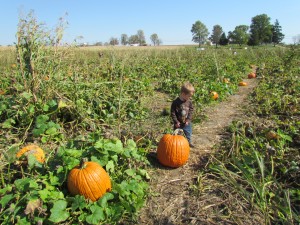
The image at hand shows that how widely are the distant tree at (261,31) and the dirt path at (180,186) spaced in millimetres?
77565

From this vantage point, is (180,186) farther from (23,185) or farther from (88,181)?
(23,185)

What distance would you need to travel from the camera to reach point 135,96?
6625 millimetres

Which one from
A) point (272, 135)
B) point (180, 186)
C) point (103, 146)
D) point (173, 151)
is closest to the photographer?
point (103, 146)

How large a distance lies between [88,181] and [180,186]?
1.10 metres

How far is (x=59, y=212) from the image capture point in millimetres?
2420

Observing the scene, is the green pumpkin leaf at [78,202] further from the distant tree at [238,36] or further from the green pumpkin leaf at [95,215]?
the distant tree at [238,36]

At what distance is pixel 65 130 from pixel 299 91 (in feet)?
18.3

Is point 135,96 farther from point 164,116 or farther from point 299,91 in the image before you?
point 299,91

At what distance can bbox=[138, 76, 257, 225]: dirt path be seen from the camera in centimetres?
268

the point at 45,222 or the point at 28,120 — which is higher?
the point at 28,120

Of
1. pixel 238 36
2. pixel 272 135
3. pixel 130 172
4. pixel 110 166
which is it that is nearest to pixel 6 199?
pixel 110 166

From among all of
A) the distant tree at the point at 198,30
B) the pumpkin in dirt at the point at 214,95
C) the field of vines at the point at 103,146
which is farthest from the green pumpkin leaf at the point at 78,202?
the distant tree at the point at 198,30

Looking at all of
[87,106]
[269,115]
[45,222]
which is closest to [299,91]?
[269,115]

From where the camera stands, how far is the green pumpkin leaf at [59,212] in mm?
2357
